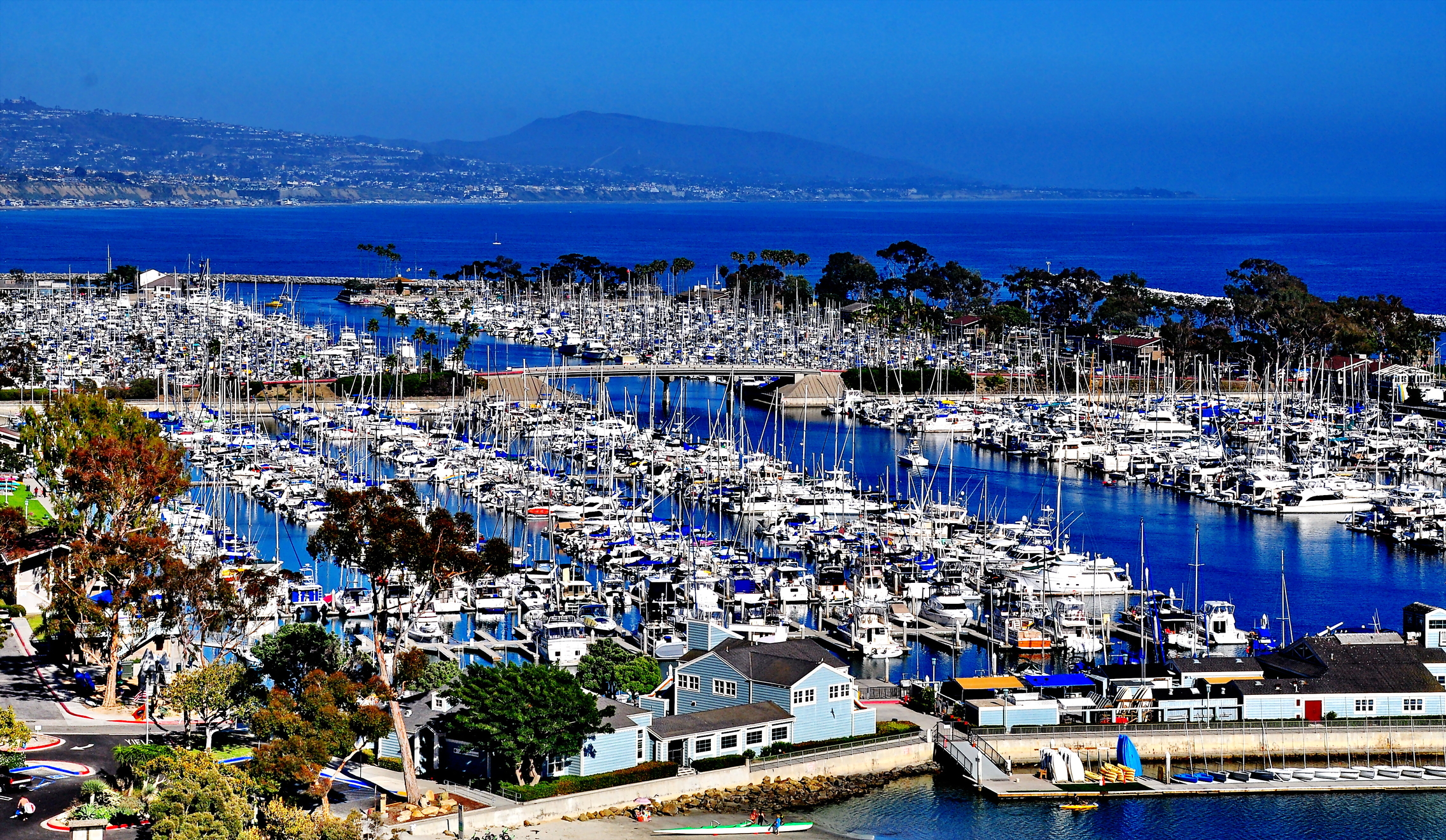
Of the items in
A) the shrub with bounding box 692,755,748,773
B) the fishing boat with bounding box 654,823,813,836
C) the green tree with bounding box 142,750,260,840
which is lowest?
the fishing boat with bounding box 654,823,813,836

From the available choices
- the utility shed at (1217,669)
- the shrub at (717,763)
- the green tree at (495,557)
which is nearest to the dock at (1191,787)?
the utility shed at (1217,669)

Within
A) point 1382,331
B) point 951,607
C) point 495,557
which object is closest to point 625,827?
point 495,557

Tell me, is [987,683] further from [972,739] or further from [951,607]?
[951,607]

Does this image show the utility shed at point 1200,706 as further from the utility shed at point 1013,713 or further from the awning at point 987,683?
the awning at point 987,683

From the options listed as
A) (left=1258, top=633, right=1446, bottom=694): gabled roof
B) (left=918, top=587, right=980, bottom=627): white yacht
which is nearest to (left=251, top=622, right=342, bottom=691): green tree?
(left=918, top=587, right=980, bottom=627): white yacht

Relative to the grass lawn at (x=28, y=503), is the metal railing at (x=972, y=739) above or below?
below

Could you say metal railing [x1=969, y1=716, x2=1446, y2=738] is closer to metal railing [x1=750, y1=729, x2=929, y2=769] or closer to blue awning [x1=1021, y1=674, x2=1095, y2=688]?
metal railing [x1=750, y1=729, x2=929, y2=769]
